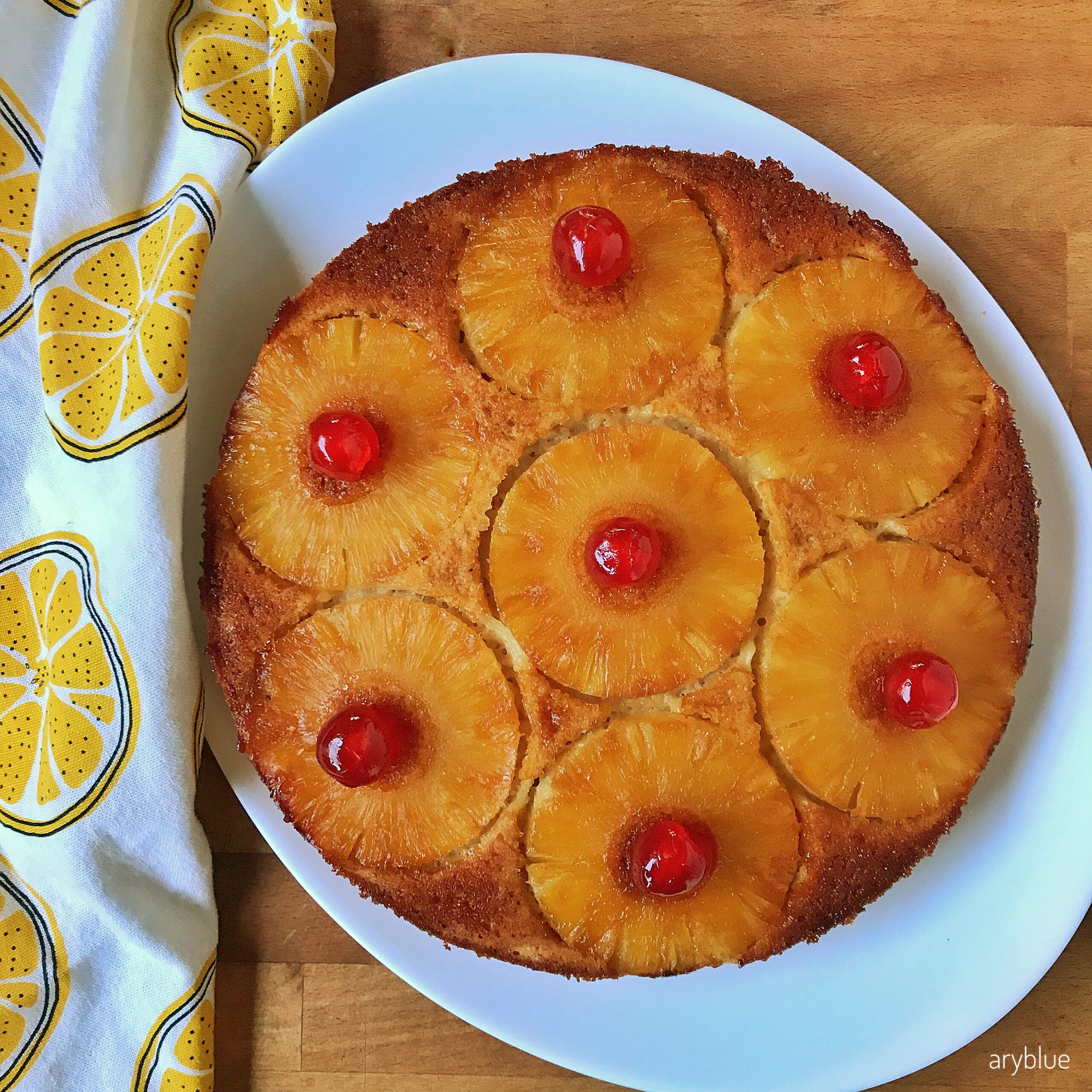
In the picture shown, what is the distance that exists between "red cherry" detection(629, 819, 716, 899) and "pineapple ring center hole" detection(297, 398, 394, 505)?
0.97m

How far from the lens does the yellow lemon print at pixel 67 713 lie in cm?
222

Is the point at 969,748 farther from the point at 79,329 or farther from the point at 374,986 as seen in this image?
the point at 79,329

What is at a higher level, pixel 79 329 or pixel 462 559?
pixel 79 329

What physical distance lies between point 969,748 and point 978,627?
0.29 m

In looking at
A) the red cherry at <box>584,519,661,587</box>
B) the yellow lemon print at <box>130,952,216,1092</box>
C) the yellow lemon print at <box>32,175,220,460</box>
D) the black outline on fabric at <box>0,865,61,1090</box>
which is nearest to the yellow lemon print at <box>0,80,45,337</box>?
the yellow lemon print at <box>32,175,220,460</box>

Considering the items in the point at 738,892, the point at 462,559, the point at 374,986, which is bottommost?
the point at 374,986

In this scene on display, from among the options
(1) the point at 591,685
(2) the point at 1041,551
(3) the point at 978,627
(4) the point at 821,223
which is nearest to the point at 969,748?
(3) the point at 978,627

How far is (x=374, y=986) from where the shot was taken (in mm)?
2520

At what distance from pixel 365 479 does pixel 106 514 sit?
2.24 feet

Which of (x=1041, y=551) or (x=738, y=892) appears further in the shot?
(x=1041, y=551)

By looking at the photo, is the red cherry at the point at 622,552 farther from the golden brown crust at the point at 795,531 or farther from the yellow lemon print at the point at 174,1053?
the yellow lemon print at the point at 174,1053

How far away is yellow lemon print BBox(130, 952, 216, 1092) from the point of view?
231cm

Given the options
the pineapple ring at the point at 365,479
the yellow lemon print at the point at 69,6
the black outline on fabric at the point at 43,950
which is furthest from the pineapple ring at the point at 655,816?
the yellow lemon print at the point at 69,6

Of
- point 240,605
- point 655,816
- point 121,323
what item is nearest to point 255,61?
point 121,323
